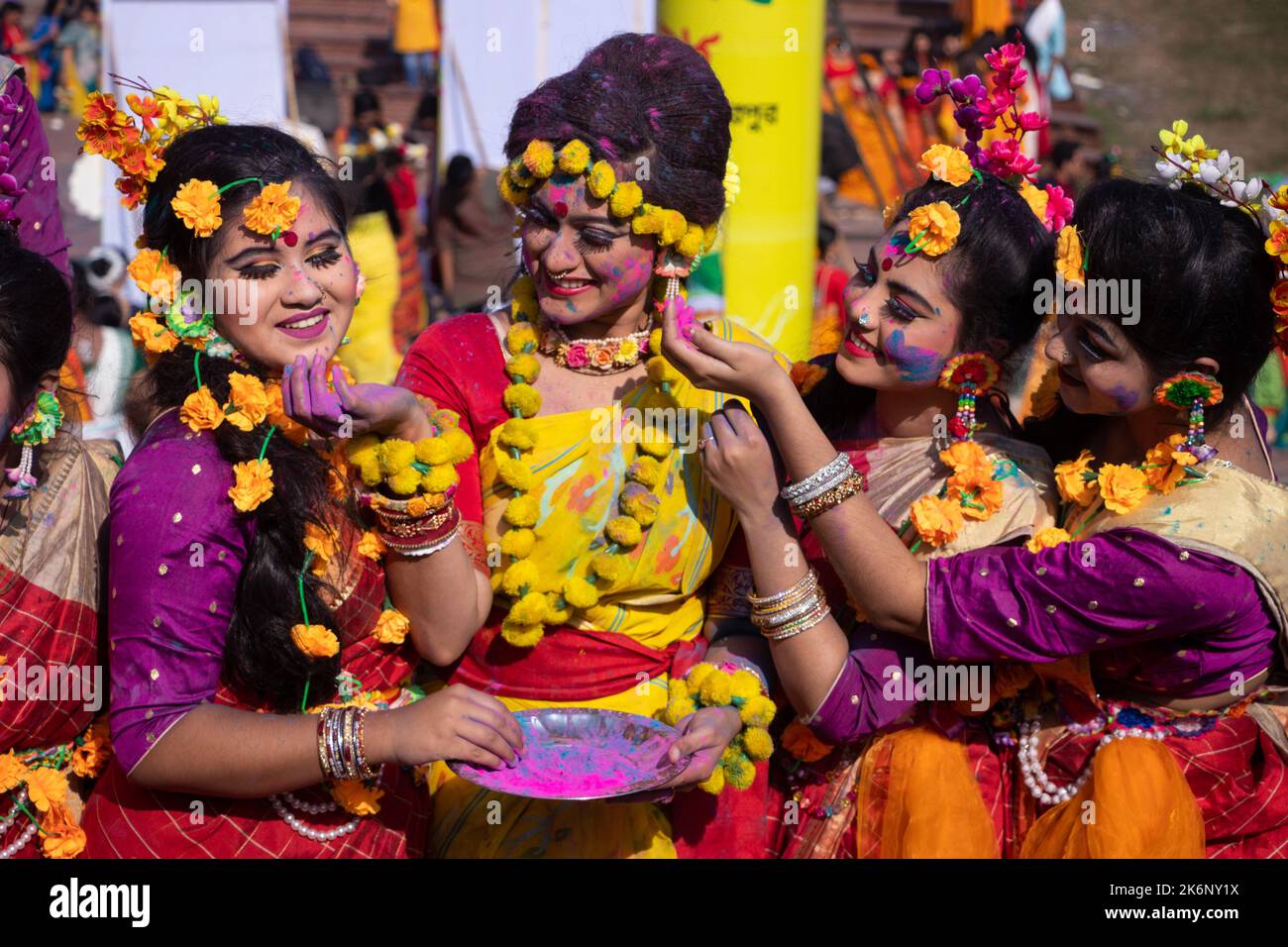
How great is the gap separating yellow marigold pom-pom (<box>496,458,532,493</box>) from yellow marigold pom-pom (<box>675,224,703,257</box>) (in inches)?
25.2

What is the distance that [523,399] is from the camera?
130 inches

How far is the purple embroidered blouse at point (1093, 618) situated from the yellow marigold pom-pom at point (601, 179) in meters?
1.13

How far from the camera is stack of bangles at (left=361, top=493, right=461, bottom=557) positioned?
2904 mm

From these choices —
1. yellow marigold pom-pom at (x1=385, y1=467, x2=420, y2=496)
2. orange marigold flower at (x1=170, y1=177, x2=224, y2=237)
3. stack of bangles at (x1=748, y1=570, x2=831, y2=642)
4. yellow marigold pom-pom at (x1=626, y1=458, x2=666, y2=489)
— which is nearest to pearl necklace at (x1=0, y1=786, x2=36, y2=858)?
yellow marigold pom-pom at (x1=385, y1=467, x2=420, y2=496)

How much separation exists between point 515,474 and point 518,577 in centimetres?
24

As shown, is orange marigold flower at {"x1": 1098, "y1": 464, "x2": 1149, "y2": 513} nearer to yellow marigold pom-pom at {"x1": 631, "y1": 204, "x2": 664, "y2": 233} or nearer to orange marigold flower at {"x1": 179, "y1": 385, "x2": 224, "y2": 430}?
yellow marigold pom-pom at {"x1": 631, "y1": 204, "x2": 664, "y2": 233}

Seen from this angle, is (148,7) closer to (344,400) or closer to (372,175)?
(372,175)

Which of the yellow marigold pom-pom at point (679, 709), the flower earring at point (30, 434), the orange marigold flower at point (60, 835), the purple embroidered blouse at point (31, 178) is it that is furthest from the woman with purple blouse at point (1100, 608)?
the purple embroidered blouse at point (31, 178)

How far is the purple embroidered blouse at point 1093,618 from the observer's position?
10.0ft

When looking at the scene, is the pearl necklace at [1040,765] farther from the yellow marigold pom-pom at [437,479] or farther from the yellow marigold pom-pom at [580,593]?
the yellow marigold pom-pom at [437,479]

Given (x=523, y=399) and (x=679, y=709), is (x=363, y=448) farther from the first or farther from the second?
(x=679, y=709)

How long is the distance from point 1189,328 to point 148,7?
28.8ft

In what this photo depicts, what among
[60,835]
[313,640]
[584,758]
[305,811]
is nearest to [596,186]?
[313,640]

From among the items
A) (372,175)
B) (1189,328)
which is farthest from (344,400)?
(372,175)
